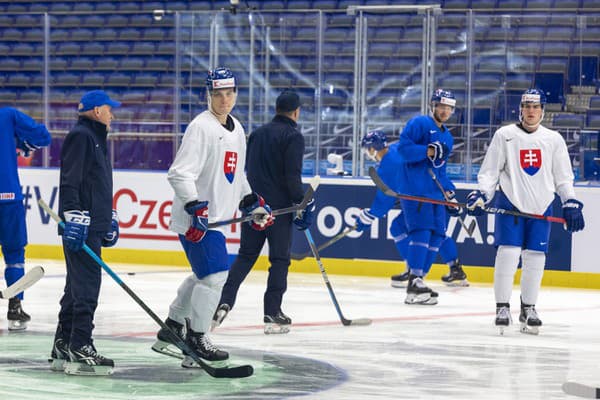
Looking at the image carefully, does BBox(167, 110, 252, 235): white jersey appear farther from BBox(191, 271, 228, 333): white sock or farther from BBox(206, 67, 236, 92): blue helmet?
BBox(191, 271, 228, 333): white sock

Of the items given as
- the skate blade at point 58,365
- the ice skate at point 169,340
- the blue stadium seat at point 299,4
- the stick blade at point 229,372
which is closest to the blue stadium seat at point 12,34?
the blue stadium seat at point 299,4

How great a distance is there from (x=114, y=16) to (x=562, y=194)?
8.58m

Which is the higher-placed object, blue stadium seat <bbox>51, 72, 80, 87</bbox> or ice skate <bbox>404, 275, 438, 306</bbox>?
blue stadium seat <bbox>51, 72, 80, 87</bbox>

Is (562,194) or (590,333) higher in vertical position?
(562,194)

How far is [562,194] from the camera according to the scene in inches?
293

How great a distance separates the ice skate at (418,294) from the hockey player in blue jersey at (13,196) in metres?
2.96

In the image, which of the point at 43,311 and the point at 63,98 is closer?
the point at 43,311

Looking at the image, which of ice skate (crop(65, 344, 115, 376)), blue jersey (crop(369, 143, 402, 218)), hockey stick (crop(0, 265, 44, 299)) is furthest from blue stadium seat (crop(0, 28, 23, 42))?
ice skate (crop(65, 344, 115, 376))

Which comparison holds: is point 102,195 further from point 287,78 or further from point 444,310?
point 287,78

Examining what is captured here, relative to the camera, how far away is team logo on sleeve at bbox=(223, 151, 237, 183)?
5625 mm

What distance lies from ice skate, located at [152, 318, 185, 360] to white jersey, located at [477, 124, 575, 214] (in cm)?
237

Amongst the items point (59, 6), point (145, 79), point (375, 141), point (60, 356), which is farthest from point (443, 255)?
point (59, 6)

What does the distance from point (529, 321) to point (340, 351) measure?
148cm

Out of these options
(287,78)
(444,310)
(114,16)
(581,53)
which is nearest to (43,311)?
(444,310)
